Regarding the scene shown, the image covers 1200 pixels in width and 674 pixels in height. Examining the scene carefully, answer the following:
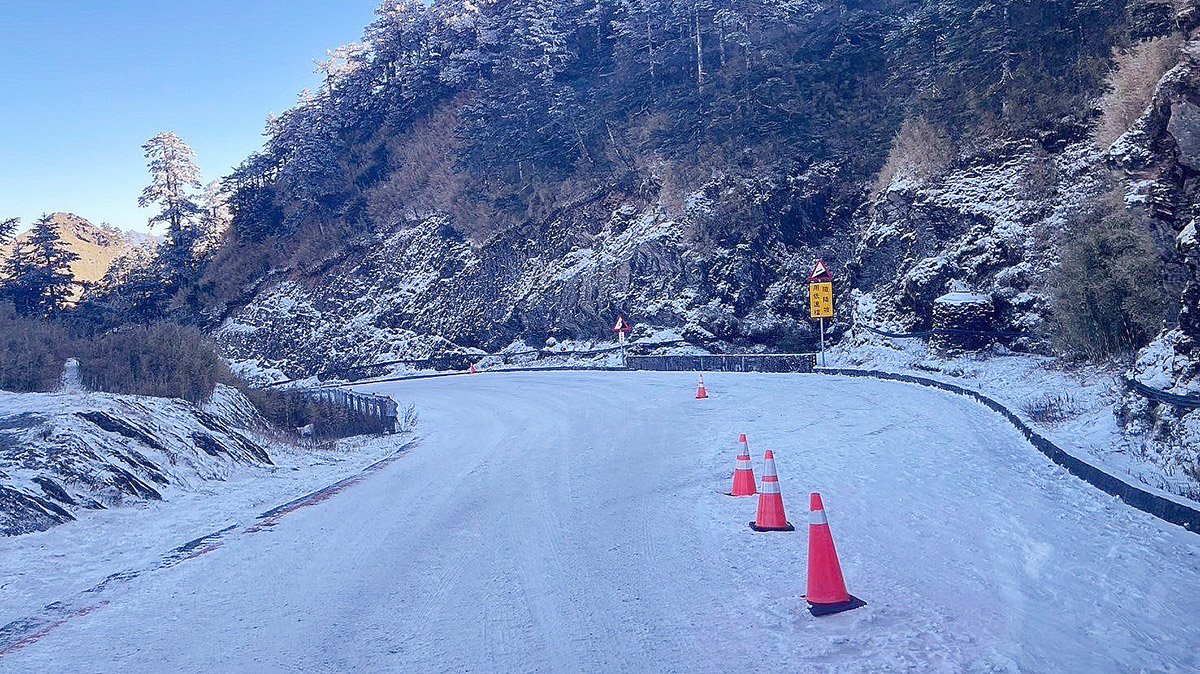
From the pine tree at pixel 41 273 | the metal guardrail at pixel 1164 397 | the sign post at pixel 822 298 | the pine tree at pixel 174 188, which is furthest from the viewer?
the pine tree at pixel 174 188

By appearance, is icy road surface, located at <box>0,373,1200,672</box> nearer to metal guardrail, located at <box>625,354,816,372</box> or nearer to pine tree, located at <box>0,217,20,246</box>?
metal guardrail, located at <box>625,354,816,372</box>

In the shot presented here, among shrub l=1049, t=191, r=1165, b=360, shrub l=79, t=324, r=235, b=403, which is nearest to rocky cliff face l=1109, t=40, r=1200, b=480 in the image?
shrub l=1049, t=191, r=1165, b=360

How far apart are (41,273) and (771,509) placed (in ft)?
164

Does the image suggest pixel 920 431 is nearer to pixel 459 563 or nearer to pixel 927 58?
pixel 459 563

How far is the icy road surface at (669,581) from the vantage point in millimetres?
4527

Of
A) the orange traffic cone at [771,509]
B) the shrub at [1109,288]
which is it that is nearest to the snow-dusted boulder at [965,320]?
the shrub at [1109,288]

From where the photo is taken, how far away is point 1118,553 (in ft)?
20.3

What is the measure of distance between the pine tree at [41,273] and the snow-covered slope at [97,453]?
124 feet

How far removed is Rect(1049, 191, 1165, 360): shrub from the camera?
571 inches

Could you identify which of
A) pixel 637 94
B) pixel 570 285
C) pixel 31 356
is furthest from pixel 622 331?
pixel 31 356

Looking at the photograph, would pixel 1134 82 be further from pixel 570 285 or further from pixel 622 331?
pixel 570 285

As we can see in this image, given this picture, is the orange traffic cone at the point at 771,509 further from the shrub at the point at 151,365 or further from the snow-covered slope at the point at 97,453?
the shrub at the point at 151,365

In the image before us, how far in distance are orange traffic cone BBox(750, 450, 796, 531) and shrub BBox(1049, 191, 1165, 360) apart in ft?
34.8

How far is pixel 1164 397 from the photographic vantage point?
9828mm
